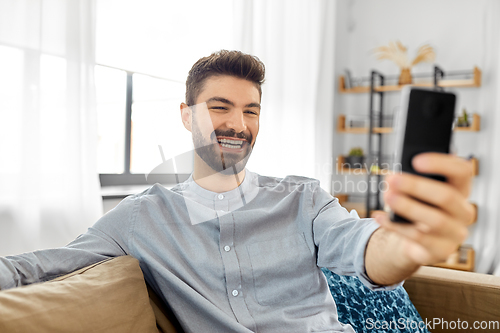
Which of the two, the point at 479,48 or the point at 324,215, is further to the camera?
the point at 479,48

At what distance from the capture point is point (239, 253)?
3.05ft

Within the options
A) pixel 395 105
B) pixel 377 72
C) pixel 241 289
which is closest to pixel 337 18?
pixel 377 72

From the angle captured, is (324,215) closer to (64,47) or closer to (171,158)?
(171,158)

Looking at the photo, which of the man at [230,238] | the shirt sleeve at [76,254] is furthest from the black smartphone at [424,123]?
the shirt sleeve at [76,254]

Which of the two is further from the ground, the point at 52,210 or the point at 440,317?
the point at 52,210

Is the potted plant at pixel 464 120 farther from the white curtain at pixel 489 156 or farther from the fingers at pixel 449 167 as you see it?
the fingers at pixel 449 167

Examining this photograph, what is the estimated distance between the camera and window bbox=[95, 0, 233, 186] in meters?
1.74

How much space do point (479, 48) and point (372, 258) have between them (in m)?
3.08

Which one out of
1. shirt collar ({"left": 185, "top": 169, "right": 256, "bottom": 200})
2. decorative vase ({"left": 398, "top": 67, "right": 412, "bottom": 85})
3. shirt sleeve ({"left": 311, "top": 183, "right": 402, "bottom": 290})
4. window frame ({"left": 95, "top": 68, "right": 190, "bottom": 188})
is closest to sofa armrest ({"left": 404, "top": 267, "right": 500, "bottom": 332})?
shirt sleeve ({"left": 311, "top": 183, "right": 402, "bottom": 290})

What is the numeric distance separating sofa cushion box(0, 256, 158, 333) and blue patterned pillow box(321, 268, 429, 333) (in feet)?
1.82

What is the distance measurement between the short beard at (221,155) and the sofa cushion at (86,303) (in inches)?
13.2

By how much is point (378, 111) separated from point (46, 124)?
9.29 ft

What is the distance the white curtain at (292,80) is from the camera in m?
2.34

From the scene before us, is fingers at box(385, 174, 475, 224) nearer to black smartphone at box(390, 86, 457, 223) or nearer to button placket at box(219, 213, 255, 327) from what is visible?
black smartphone at box(390, 86, 457, 223)
